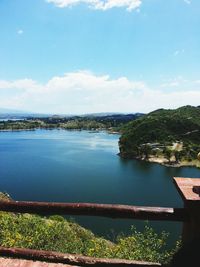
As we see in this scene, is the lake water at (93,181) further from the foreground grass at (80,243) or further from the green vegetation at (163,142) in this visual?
the foreground grass at (80,243)

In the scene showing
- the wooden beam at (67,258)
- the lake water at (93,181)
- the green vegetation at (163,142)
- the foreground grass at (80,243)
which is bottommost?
the lake water at (93,181)

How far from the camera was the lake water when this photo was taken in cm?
6184

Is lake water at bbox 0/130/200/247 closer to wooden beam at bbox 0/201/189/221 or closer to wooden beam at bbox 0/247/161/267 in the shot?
wooden beam at bbox 0/247/161/267

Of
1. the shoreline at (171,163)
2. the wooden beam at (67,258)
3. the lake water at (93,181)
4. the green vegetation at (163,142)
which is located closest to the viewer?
the wooden beam at (67,258)

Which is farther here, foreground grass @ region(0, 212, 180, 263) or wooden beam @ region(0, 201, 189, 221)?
foreground grass @ region(0, 212, 180, 263)

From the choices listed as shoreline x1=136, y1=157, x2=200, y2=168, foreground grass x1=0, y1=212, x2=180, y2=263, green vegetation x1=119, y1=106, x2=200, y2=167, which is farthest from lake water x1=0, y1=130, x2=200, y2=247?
foreground grass x1=0, y1=212, x2=180, y2=263

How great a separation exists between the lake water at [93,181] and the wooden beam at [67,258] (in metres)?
48.0

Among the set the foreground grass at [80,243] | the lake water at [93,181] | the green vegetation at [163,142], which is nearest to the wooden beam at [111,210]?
the foreground grass at [80,243]

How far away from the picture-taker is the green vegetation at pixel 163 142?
149 meters

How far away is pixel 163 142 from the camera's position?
572ft

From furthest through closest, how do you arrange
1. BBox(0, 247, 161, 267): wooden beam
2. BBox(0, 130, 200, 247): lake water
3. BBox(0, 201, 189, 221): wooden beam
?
1. BBox(0, 130, 200, 247): lake water
2. BBox(0, 247, 161, 267): wooden beam
3. BBox(0, 201, 189, 221): wooden beam

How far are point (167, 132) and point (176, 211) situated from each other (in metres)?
186

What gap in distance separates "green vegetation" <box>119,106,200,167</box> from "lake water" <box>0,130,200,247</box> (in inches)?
458

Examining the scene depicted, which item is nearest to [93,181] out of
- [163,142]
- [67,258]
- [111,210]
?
[163,142]
